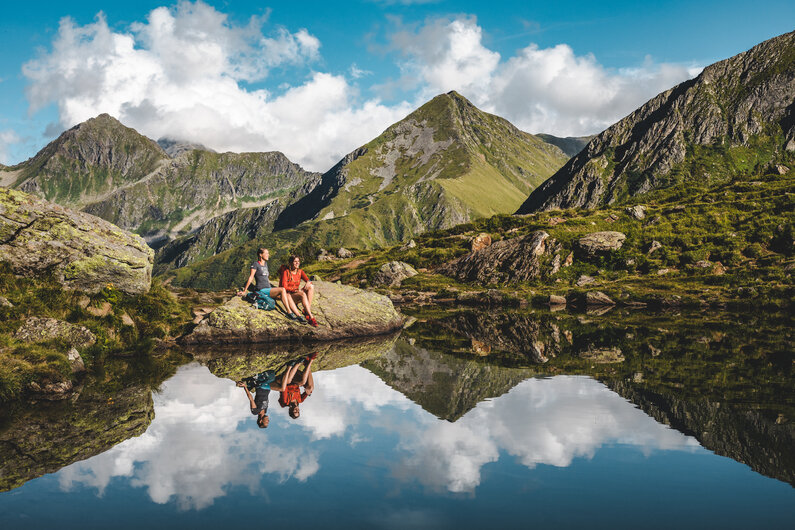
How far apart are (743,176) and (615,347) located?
12508cm

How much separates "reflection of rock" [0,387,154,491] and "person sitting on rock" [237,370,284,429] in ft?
9.88

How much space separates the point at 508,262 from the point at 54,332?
70.3 m

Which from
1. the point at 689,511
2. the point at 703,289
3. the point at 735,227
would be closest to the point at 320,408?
the point at 689,511

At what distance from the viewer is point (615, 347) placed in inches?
1058

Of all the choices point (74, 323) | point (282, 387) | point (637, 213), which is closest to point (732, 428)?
point (282, 387)

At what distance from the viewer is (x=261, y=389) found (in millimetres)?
17266

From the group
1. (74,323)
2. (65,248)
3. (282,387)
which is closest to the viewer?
(282,387)

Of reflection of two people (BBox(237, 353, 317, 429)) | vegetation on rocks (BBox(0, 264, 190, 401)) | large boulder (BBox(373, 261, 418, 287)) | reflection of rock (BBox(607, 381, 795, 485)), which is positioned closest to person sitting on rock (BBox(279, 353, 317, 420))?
reflection of two people (BBox(237, 353, 317, 429))

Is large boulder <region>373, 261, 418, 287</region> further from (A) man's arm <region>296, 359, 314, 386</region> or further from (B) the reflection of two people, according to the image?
(B) the reflection of two people

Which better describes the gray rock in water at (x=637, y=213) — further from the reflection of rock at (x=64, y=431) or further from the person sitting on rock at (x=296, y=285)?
the reflection of rock at (x=64, y=431)

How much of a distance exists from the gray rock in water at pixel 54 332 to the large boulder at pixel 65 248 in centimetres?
354

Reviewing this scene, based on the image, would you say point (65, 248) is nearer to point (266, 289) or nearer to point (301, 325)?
point (266, 289)

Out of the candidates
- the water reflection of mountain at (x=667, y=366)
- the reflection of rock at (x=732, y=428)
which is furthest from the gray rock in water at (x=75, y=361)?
the reflection of rock at (x=732, y=428)

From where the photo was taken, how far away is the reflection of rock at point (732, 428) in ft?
34.1
